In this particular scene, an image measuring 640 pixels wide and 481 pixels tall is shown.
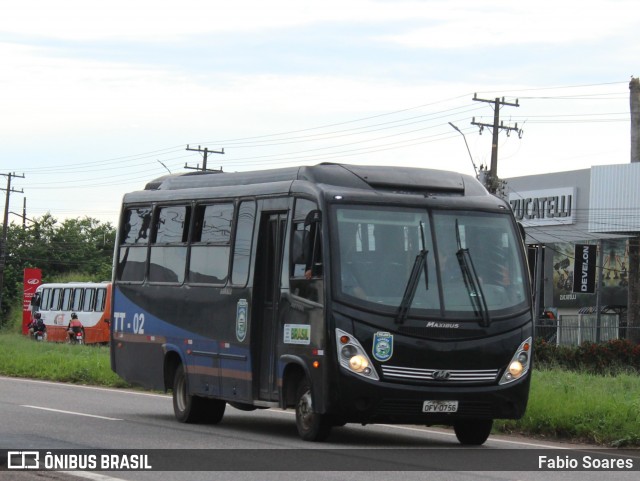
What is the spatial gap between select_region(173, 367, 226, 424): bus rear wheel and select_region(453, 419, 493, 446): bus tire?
12.5 feet

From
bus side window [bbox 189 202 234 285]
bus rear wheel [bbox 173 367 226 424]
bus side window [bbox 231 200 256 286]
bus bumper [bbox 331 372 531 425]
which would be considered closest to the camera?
bus bumper [bbox 331 372 531 425]

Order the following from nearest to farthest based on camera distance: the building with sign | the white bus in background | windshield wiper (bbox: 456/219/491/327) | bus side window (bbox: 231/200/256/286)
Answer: windshield wiper (bbox: 456/219/491/327), bus side window (bbox: 231/200/256/286), the building with sign, the white bus in background

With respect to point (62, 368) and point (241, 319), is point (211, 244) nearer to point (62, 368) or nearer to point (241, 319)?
point (241, 319)

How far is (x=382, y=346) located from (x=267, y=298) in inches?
90.8

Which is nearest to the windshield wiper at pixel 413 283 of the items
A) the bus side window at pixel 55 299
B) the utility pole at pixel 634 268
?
the utility pole at pixel 634 268

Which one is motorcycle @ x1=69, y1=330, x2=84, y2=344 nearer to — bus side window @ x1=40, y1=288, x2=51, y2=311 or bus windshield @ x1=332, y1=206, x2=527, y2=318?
bus side window @ x1=40, y1=288, x2=51, y2=311

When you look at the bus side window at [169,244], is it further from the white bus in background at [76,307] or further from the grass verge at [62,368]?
the white bus in background at [76,307]

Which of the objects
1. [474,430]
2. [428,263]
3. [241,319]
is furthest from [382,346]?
[241,319]

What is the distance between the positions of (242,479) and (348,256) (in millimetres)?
3864

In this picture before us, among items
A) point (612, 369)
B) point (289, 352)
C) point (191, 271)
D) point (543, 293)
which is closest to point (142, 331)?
point (191, 271)

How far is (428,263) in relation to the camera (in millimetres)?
14617

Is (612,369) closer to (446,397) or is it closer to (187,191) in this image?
(187,191)

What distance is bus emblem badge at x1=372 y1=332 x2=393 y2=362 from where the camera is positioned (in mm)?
14125

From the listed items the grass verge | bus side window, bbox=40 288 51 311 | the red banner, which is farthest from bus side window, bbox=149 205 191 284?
the red banner
